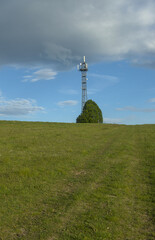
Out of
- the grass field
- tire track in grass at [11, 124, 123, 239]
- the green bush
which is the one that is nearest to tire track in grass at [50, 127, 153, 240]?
the grass field

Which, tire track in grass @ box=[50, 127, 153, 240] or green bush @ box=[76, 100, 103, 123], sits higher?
green bush @ box=[76, 100, 103, 123]

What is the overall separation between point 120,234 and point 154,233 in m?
1.07

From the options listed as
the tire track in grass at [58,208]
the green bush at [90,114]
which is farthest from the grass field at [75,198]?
the green bush at [90,114]

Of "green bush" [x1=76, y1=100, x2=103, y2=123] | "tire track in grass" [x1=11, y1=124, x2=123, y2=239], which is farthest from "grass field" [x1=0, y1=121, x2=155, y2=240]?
"green bush" [x1=76, y1=100, x2=103, y2=123]

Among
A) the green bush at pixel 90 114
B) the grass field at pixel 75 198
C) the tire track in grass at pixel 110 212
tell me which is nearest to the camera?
the tire track in grass at pixel 110 212

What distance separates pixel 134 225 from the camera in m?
7.52

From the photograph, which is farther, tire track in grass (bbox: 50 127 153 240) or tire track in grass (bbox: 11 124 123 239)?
tire track in grass (bbox: 11 124 123 239)

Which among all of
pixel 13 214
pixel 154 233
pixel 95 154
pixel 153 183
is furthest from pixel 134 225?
pixel 95 154

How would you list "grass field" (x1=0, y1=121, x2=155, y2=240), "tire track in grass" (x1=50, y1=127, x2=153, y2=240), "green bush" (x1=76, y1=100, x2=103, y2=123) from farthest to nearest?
"green bush" (x1=76, y1=100, x2=103, y2=123), "grass field" (x1=0, y1=121, x2=155, y2=240), "tire track in grass" (x1=50, y1=127, x2=153, y2=240)

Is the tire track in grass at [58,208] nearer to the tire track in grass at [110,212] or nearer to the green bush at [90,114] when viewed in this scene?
the tire track in grass at [110,212]

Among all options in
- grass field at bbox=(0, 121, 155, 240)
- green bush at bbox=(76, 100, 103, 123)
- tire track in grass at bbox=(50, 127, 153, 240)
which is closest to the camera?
tire track in grass at bbox=(50, 127, 153, 240)

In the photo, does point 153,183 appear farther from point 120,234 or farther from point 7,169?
point 7,169

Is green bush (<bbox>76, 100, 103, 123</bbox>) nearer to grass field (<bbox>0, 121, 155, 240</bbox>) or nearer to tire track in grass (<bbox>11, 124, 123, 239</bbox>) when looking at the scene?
grass field (<bbox>0, 121, 155, 240</bbox>)

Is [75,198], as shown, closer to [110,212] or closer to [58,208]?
[58,208]
